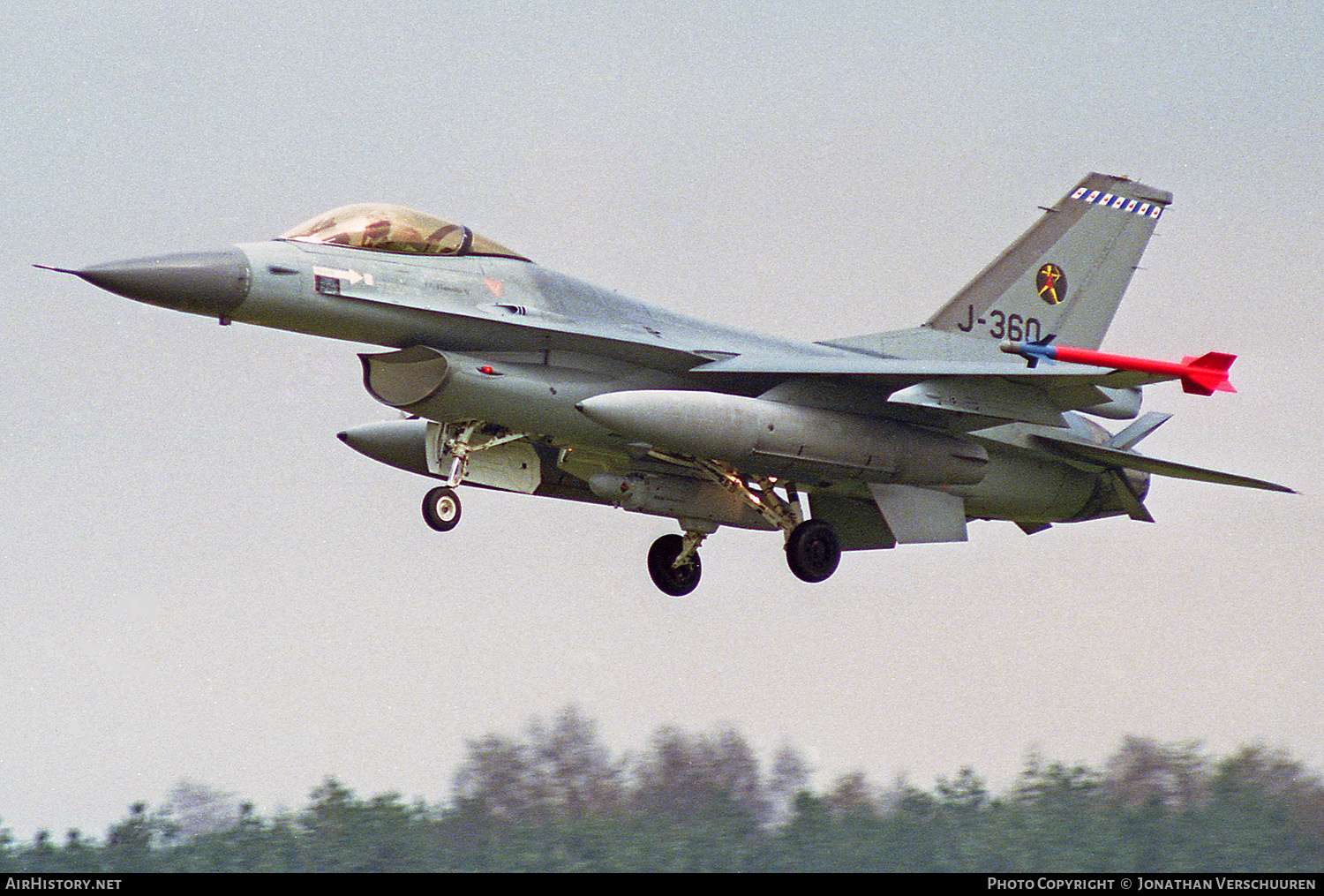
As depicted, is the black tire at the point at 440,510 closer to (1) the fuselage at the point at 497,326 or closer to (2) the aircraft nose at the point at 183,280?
(1) the fuselage at the point at 497,326

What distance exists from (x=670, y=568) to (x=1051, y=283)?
5.09 metres

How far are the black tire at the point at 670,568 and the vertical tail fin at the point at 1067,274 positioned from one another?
11.5 feet

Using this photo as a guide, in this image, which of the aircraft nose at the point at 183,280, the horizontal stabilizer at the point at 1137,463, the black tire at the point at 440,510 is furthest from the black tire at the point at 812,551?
the aircraft nose at the point at 183,280

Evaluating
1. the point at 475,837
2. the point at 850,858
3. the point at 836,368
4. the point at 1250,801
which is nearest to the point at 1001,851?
the point at 850,858

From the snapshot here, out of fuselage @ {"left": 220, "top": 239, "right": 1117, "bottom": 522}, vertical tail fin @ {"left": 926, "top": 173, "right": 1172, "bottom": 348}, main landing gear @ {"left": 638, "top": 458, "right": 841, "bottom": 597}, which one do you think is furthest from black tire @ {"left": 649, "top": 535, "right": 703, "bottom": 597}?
vertical tail fin @ {"left": 926, "top": 173, "right": 1172, "bottom": 348}

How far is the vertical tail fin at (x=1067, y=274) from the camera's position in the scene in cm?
1784

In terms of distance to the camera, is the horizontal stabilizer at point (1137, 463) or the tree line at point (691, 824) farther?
the tree line at point (691, 824)

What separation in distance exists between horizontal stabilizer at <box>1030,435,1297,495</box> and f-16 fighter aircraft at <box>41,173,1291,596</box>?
0.03m

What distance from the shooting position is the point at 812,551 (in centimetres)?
1609

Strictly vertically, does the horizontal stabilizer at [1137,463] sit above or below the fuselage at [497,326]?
below

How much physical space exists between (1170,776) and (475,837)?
1218 cm

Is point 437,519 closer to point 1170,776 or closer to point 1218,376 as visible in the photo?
point 1218,376

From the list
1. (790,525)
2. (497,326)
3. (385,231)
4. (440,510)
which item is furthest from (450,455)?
(790,525)

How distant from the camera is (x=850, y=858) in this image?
1225 inches
